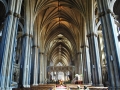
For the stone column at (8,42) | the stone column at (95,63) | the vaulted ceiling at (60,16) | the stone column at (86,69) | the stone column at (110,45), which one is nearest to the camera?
the stone column at (110,45)

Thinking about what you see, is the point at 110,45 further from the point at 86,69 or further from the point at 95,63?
the point at 86,69

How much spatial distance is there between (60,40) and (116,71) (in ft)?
110

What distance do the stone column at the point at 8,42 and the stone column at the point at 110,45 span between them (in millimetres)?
8113

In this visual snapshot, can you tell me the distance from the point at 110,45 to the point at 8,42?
8.72 metres

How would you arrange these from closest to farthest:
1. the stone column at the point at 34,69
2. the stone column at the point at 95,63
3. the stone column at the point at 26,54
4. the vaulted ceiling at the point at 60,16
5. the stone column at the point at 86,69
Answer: the stone column at the point at 95,63
the stone column at the point at 26,54
the vaulted ceiling at the point at 60,16
the stone column at the point at 86,69
the stone column at the point at 34,69

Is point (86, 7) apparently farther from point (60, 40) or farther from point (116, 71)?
point (60, 40)

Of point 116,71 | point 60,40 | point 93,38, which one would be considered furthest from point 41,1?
point 60,40

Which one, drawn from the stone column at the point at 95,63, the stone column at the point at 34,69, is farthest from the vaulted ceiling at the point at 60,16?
the stone column at the point at 34,69

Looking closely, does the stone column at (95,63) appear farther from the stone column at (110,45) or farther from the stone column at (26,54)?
the stone column at (26,54)

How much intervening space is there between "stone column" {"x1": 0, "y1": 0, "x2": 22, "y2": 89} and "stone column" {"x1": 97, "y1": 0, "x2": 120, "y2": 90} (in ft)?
26.6

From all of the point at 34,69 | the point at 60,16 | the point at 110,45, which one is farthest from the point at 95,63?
the point at 60,16

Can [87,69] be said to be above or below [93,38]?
below

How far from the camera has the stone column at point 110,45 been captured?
9.44 m

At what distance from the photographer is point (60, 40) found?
42656 mm
